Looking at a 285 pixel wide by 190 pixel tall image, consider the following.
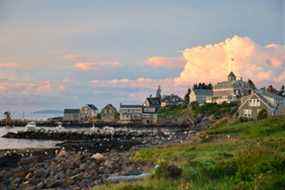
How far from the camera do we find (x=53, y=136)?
53.0 m

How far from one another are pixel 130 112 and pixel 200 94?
1599 cm

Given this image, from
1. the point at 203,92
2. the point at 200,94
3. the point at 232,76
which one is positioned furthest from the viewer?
the point at 203,92

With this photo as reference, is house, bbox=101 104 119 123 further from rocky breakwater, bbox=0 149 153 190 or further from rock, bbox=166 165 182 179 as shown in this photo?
rock, bbox=166 165 182 179

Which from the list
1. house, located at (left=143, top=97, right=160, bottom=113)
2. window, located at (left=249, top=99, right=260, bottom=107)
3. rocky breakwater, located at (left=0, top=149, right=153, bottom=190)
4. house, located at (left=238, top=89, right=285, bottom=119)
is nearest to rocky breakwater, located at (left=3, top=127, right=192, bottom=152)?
house, located at (left=238, top=89, right=285, bottom=119)

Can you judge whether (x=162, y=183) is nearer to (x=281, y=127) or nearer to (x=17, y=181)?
(x=17, y=181)

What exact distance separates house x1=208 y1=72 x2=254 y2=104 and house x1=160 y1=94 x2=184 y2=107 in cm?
1401

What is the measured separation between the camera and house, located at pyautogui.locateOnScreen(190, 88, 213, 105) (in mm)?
95625

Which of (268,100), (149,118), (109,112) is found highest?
(268,100)

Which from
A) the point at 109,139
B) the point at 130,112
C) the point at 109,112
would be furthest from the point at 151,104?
the point at 109,139

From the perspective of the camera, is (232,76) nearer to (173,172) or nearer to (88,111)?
(88,111)

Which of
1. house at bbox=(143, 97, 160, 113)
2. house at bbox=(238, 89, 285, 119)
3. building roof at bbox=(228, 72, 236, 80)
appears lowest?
house at bbox=(238, 89, 285, 119)

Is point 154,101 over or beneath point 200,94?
beneath

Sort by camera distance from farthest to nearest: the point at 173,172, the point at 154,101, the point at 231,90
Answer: the point at 154,101, the point at 231,90, the point at 173,172

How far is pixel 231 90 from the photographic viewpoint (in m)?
88.1
